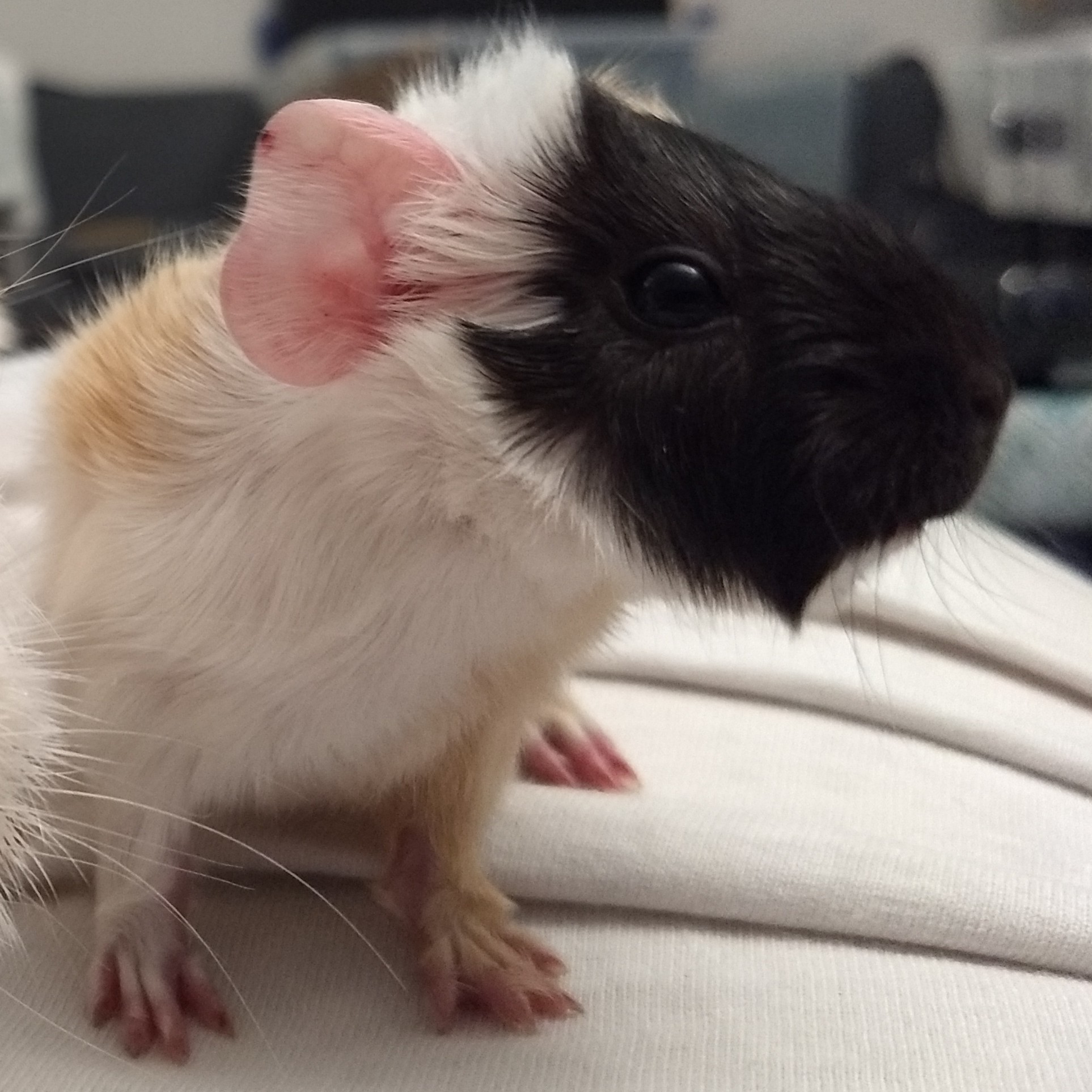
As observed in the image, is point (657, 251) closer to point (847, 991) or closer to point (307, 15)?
point (847, 991)

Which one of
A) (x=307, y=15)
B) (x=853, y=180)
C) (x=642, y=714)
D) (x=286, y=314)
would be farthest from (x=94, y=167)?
(x=286, y=314)

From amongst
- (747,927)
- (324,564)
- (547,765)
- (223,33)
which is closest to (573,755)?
(547,765)

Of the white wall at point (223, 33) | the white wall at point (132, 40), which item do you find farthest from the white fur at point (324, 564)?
the white wall at point (132, 40)

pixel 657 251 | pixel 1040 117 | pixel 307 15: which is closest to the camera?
pixel 657 251

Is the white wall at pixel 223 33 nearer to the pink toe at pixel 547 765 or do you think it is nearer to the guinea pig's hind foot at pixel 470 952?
the pink toe at pixel 547 765

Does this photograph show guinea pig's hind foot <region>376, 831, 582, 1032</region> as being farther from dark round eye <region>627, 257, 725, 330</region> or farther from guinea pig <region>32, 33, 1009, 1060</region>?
dark round eye <region>627, 257, 725, 330</region>

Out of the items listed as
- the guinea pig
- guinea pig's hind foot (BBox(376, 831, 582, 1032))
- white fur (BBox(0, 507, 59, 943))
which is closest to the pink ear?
the guinea pig

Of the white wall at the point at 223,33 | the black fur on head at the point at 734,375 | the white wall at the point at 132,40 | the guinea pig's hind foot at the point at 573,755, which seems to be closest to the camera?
the black fur on head at the point at 734,375
